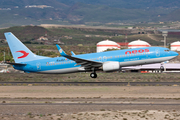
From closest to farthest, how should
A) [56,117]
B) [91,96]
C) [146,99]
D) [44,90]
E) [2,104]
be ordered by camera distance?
[56,117] → [2,104] → [146,99] → [91,96] → [44,90]

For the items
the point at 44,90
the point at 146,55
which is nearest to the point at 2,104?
the point at 44,90

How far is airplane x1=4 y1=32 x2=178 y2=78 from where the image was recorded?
42656mm

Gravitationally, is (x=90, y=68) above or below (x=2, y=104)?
above

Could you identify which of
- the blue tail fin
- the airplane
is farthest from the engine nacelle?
the blue tail fin

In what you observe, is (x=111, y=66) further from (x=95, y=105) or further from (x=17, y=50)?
(x=95, y=105)

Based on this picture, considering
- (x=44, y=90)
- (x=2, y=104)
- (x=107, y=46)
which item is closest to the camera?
(x=2, y=104)

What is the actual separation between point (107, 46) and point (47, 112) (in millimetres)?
136912

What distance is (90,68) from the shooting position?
145 feet

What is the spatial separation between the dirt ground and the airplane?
956cm

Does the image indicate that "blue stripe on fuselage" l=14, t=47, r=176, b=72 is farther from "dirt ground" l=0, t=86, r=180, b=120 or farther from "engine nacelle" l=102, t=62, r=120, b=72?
"dirt ground" l=0, t=86, r=180, b=120

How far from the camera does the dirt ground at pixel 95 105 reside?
20641 millimetres

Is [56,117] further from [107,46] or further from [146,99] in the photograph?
[107,46]

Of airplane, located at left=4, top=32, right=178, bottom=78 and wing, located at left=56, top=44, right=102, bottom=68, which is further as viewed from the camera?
airplane, located at left=4, top=32, right=178, bottom=78

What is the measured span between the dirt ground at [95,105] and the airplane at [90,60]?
9555 mm
